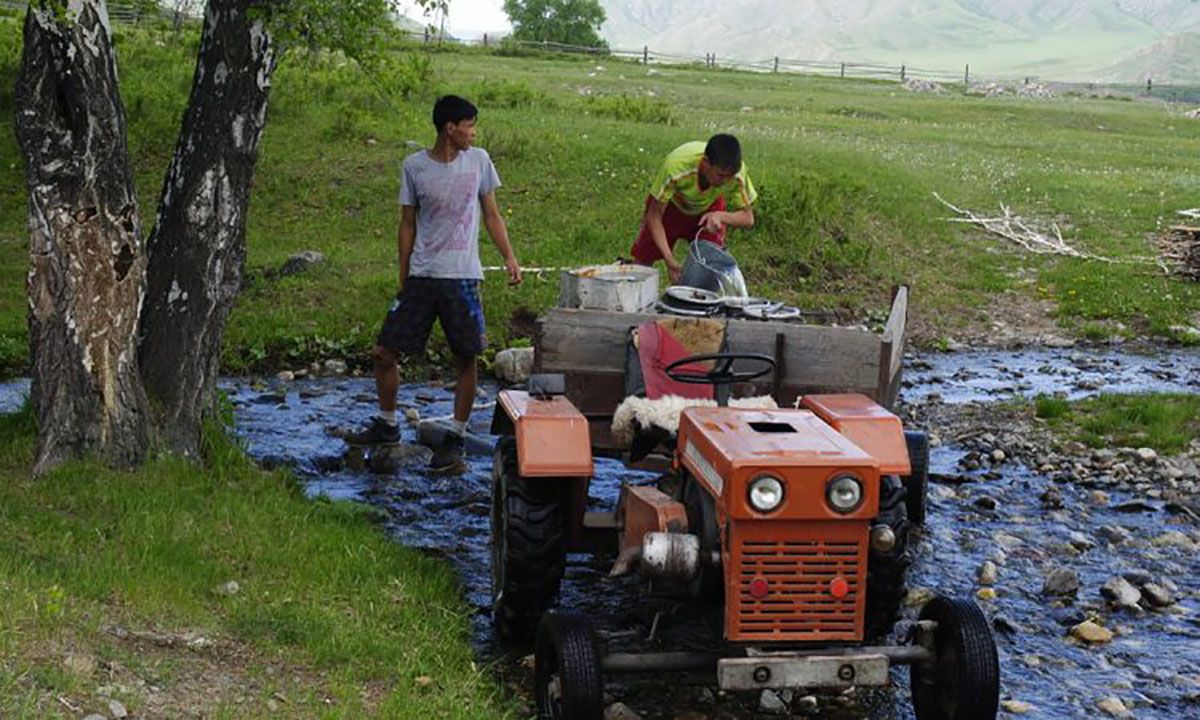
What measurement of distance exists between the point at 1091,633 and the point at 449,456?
4.51 metres

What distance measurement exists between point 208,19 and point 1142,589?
6425 mm

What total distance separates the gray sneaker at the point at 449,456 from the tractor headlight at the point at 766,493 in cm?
485

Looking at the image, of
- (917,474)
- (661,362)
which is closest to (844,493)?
(661,362)

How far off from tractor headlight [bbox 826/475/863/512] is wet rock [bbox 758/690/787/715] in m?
1.47

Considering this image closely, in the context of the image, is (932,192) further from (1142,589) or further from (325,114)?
(1142,589)

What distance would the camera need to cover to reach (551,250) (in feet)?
53.6

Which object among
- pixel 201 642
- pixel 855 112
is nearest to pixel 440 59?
pixel 855 112

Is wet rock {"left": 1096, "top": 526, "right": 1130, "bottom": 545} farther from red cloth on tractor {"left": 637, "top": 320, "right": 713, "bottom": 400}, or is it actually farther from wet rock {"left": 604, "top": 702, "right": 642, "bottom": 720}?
wet rock {"left": 604, "top": 702, "right": 642, "bottom": 720}

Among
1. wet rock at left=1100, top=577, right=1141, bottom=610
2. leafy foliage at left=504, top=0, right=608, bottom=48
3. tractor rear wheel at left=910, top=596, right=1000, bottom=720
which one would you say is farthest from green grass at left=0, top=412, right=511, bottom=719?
leafy foliage at left=504, top=0, right=608, bottom=48

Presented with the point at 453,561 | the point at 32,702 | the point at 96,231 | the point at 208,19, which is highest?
the point at 208,19

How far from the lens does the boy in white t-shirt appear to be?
9.45 m

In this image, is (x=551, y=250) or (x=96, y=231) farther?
(x=551, y=250)

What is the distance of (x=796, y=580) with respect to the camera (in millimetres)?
5512

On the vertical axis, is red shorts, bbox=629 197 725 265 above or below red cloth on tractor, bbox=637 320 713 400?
above
